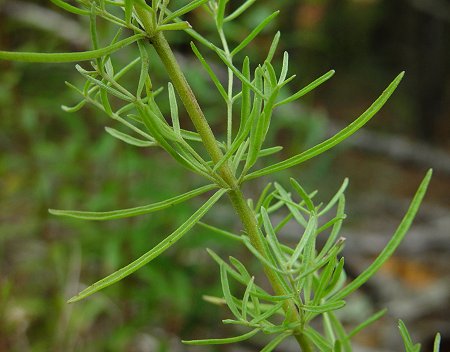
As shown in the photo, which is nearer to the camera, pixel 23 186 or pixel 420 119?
pixel 23 186

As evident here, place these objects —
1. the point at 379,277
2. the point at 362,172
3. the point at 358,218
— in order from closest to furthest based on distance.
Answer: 1. the point at 379,277
2. the point at 358,218
3. the point at 362,172

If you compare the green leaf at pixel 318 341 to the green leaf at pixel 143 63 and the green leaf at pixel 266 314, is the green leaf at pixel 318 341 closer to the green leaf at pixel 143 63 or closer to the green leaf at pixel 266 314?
the green leaf at pixel 266 314

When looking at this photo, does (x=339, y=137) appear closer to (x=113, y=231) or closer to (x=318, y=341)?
(x=318, y=341)

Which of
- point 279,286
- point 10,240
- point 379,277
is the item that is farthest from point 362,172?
point 279,286

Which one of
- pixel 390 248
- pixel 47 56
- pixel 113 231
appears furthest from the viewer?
pixel 113 231

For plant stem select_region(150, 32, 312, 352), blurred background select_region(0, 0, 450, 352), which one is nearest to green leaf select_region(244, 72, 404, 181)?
plant stem select_region(150, 32, 312, 352)

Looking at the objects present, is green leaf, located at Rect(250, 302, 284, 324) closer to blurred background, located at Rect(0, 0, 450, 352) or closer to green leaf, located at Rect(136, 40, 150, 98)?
green leaf, located at Rect(136, 40, 150, 98)

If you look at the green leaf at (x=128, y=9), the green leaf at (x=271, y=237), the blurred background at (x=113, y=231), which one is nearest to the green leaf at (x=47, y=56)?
the green leaf at (x=128, y=9)

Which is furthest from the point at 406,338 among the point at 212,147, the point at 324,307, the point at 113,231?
the point at 113,231

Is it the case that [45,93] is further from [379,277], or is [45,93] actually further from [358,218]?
[358,218]
